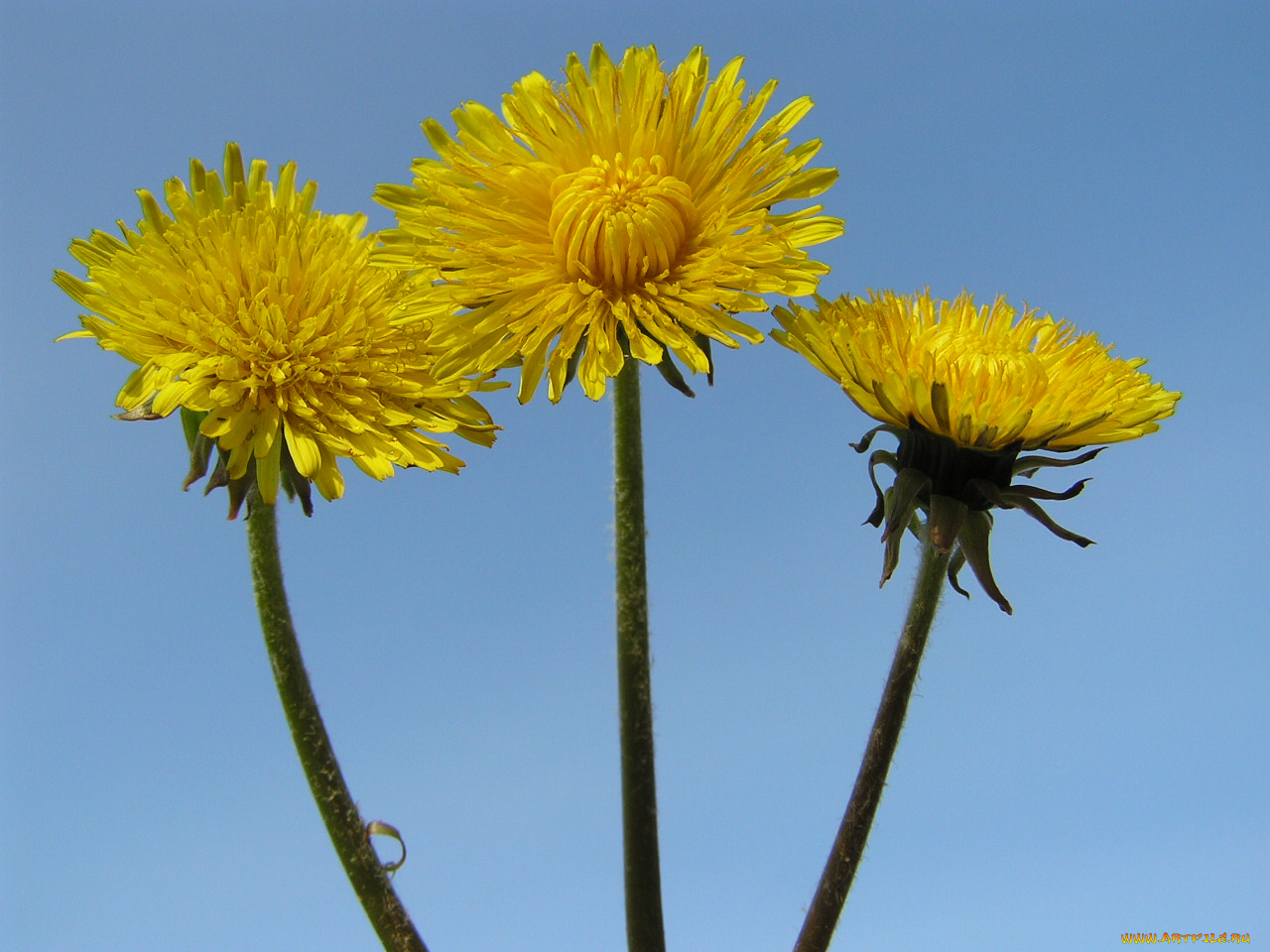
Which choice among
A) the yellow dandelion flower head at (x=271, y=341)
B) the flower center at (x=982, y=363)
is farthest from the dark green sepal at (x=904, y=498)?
the yellow dandelion flower head at (x=271, y=341)

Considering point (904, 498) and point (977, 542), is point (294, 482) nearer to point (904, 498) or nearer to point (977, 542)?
point (904, 498)

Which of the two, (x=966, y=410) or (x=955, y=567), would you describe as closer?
(x=966, y=410)

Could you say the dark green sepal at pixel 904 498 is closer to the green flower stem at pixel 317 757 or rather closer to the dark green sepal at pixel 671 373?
the dark green sepal at pixel 671 373

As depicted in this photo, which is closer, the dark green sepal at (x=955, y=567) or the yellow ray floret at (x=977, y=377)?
the yellow ray floret at (x=977, y=377)

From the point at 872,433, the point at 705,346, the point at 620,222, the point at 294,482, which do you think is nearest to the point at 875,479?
the point at 872,433

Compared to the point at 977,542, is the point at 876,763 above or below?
below

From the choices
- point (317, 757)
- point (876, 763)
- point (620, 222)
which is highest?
point (620, 222)
